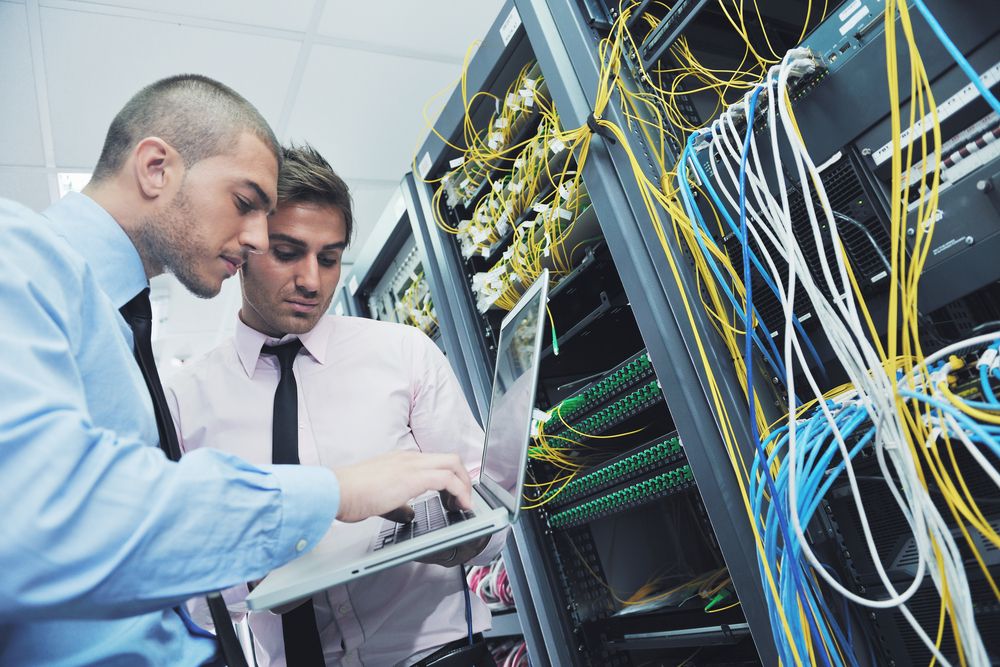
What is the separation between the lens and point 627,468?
1144mm

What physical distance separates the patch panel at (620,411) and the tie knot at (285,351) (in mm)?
607

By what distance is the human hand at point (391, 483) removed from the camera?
2.09ft

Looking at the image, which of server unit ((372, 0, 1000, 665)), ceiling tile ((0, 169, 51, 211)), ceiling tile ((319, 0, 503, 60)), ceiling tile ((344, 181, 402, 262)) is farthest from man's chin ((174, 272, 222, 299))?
ceiling tile ((0, 169, 51, 211))

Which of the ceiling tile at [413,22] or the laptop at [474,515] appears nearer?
the laptop at [474,515]

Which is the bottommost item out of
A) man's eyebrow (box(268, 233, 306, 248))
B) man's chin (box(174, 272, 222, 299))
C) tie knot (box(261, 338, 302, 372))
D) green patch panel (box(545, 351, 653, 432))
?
green patch panel (box(545, 351, 653, 432))

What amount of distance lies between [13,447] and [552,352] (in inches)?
42.0

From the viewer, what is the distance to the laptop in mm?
521

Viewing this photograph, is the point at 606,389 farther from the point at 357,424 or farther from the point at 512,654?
the point at 512,654

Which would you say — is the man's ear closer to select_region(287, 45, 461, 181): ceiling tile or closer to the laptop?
the laptop

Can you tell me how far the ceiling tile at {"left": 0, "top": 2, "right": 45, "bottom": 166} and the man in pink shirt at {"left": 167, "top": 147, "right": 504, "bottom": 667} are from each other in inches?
50.3

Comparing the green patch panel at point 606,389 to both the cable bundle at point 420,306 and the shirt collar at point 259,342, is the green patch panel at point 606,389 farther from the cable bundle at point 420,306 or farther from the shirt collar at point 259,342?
the cable bundle at point 420,306

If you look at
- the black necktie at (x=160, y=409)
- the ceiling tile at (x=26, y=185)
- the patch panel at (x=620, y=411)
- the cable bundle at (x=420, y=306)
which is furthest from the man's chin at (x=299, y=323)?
the ceiling tile at (x=26, y=185)

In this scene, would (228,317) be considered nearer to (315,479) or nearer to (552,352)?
(552,352)

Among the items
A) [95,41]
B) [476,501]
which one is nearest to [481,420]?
[476,501]
